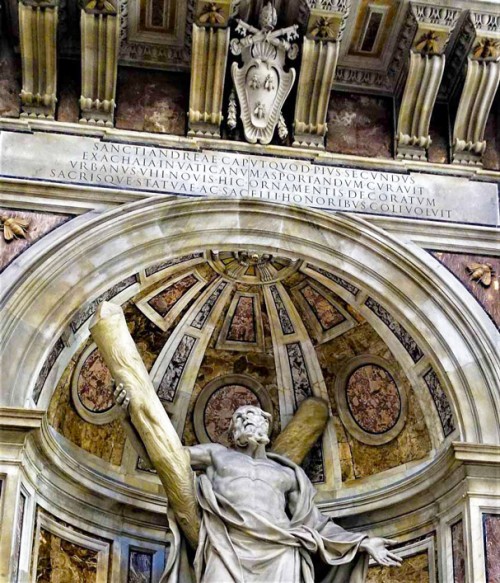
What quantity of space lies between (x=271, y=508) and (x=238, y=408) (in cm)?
116

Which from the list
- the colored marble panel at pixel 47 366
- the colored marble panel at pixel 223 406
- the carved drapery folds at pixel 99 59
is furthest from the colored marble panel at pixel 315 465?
the carved drapery folds at pixel 99 59

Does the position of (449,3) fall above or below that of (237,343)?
above

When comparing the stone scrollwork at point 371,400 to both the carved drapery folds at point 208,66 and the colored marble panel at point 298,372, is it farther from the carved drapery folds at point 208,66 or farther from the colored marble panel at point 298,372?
the carved drapery folds at point 208,66

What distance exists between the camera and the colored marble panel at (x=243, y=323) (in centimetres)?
1187

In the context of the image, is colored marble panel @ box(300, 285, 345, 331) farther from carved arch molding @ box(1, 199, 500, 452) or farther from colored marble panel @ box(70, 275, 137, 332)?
colored marble panel @ box(70, 275, 137, 332)

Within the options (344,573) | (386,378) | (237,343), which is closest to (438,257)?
(386,378)

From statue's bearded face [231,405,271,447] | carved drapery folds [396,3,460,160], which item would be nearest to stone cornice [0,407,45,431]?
statue's bearded face [231,405,271,447]

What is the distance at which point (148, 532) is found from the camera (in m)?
11.3

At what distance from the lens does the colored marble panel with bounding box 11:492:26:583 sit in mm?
9844

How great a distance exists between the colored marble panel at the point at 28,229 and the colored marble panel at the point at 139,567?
2.45 metres

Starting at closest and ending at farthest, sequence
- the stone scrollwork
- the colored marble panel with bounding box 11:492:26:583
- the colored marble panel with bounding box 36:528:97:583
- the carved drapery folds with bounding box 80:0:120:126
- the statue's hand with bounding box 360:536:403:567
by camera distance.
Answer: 1. the colored marble panel with bounding box 11:492:26:583
2. the statue's hand with bounding box 360:536:403:567
3. the colored marble panel with bounding box 36:528:97:583
4. the carved drapery folds with bounding box 80:0:120:126
5. the stone scrollwork

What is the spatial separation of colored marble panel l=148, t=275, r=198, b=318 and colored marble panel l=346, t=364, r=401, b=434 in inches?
60.2

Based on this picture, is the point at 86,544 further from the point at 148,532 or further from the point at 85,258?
the point at 85,258

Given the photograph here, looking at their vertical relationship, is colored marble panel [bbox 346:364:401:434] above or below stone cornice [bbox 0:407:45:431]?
above
